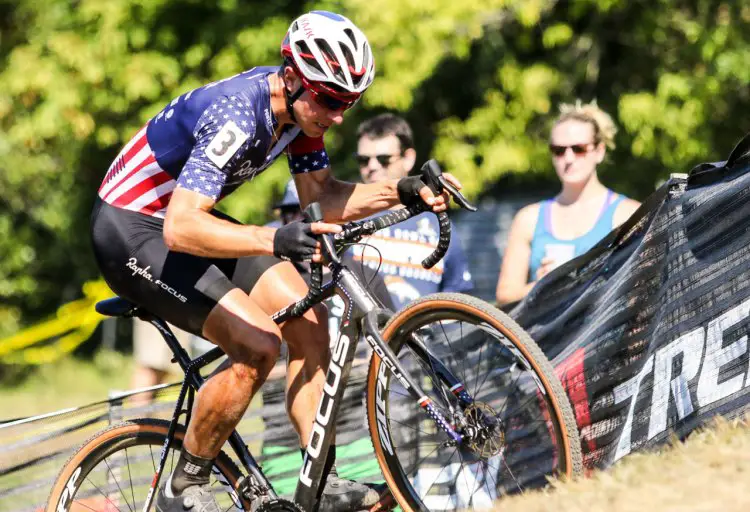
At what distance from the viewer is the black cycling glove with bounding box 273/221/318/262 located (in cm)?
399

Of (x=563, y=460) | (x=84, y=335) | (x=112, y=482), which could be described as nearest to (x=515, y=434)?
(x=563, y=460)

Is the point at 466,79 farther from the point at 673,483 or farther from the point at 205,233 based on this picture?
the point at 673,483

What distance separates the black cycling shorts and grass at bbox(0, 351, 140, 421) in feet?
31.9

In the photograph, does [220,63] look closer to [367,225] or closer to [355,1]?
[355,1]

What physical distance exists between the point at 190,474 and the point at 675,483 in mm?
2166

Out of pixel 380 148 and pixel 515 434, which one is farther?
pixel 380 148

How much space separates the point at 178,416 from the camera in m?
5.05

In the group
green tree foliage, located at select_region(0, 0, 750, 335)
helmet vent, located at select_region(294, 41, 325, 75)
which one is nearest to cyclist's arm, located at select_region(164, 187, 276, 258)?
helmet vent, located at select_region(294, 41, 325, 75)

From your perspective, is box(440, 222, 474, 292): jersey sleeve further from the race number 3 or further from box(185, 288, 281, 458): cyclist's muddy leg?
the race number 3

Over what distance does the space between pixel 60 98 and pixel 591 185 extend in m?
7.85

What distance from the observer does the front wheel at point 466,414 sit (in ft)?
13.0

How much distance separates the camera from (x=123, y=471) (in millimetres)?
5445

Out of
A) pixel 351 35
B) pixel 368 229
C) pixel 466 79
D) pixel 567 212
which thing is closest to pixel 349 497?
pixel 368 229

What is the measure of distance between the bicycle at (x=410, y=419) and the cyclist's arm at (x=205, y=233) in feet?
0.79
